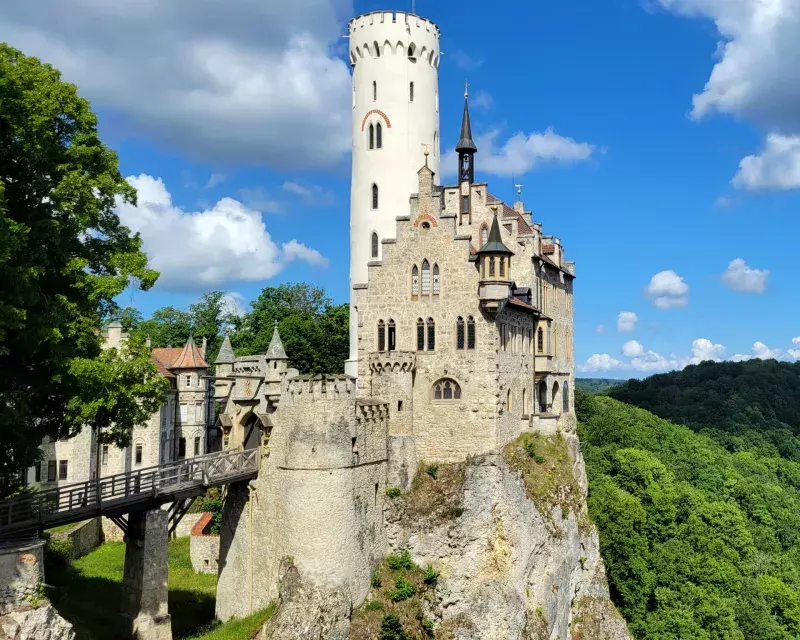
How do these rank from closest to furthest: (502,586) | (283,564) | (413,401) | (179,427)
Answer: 1. (283,564)
2. (502,586)
3. (413,401)
4. (179,427)

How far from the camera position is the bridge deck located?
26875mm

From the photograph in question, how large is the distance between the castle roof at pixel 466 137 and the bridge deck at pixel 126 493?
21.8m

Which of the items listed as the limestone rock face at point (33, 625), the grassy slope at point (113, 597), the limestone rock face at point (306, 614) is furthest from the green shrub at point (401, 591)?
the limestone rock face at point (33, 625)

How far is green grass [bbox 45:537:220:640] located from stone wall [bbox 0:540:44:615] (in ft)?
18.0

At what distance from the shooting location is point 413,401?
131ft

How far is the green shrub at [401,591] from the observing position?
3584 centimetres

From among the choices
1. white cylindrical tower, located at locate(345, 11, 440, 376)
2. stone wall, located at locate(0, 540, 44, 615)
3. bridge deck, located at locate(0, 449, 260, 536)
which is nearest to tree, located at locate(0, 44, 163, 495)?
bridge deck, located at locate(0, 449, 260, 536)

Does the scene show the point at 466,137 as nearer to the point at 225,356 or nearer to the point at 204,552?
the point at 225,356

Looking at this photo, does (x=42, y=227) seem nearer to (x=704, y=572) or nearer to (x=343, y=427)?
(x=343, y=427)

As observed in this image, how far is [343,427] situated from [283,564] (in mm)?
6430

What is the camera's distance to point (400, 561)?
37.1 m

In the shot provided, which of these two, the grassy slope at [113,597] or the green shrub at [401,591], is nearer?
the grassy slope at [113,597]

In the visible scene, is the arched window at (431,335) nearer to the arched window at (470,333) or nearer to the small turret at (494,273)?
the arched window at (470,333)

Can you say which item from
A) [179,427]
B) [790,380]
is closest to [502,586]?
[179,427]
